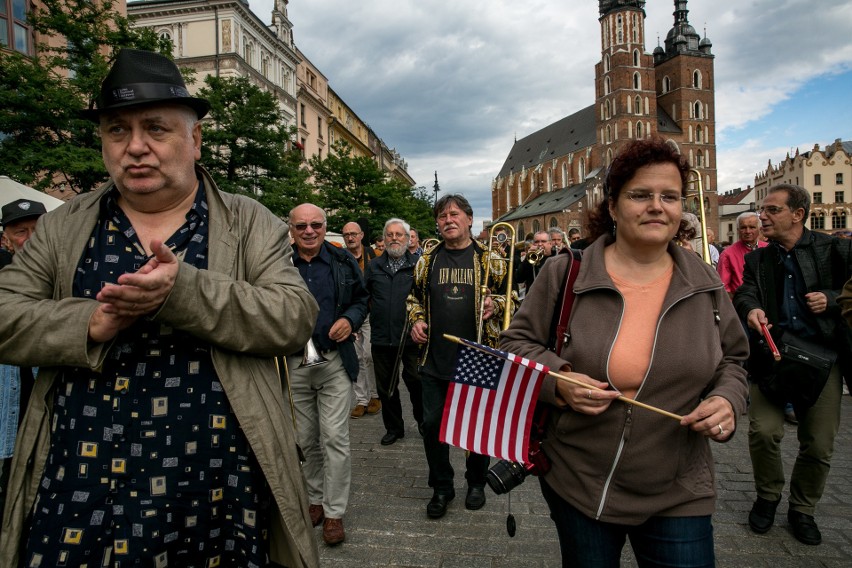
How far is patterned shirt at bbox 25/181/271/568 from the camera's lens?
1704 millimetres

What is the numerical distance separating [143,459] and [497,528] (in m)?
3.00

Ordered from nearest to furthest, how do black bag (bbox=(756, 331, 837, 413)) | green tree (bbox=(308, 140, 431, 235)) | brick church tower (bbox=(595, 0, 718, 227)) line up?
black bag (bbox=(756, 331, 837, 413))
green tree (bbox=(308, 140, 431, 235))
brick church tower (bbox=(595, 0, 718, 227))

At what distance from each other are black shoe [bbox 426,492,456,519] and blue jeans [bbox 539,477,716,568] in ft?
7.20

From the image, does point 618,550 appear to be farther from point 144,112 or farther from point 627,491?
point 144,112

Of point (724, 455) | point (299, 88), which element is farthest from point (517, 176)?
point (724, 455)

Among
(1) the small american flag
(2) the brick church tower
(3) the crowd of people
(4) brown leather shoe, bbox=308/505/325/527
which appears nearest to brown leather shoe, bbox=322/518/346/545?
(4) brown leather shoe, bbox=308/505/325/527

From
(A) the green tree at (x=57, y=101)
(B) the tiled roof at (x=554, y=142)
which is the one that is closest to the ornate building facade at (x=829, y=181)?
(B) the tiled roof at (x=554, y=142)

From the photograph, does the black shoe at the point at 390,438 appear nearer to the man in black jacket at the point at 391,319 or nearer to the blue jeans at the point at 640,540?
the man in black jacket at the point at 391,319

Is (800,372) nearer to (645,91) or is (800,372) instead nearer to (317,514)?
(317,514)

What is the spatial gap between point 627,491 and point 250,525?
1336mm

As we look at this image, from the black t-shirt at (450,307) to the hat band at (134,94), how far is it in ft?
9.97

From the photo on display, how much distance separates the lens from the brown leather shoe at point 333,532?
12.7 ft

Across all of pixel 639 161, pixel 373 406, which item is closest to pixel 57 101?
pixel 373 406

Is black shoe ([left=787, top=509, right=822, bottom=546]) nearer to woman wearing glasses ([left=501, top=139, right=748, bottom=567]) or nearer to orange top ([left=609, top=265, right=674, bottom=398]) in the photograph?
woman wearing glasses ([left=501, top=139, right=748, bottom=567])
